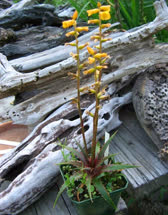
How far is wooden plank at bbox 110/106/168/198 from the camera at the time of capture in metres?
1.92

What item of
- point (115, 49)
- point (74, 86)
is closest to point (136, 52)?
point (115, 49)

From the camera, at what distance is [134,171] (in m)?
1.98

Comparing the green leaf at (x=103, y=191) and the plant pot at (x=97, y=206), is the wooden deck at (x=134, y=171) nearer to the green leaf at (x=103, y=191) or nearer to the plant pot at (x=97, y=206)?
the plant pot at (x=97, y=206)

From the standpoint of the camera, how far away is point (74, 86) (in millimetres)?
2412

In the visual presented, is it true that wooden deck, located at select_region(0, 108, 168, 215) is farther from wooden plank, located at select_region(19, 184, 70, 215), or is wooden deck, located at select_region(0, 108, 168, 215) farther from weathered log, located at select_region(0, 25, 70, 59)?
weathered log, located at select_region(0, 25, 70, 59)

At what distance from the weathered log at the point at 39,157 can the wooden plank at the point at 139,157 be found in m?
0.21

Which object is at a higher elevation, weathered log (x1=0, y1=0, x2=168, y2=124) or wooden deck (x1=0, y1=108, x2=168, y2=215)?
weathered log (x1=0, y1=0, x2=168, y2=124)

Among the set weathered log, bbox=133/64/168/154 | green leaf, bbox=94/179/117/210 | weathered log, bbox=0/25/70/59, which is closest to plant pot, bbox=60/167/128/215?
green leaf, bbox=94/179/117/210

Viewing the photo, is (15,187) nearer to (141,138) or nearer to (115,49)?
(141,138)

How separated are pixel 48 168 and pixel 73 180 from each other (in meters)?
0.32

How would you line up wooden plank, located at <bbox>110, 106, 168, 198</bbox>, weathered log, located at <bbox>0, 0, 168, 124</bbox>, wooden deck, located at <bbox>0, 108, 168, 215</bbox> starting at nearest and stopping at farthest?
wooden deck, located at <bbox>0, 108, 168, 215</bbox> < wooden plank, located at <bbox>110, 106, 168, 198</bbox> < weathered log, located at <bbox>0, 0, 168, 124</bbox>

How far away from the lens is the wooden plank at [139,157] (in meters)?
1.92

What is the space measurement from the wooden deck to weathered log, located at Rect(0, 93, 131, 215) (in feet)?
0.33

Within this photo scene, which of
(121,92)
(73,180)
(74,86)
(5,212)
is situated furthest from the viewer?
(121,92)
